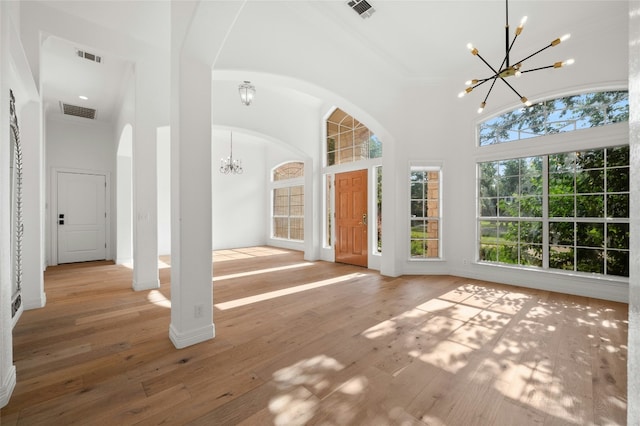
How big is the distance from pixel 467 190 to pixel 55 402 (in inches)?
220

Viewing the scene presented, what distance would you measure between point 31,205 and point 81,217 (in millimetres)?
3782

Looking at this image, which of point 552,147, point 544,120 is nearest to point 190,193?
point 552,147

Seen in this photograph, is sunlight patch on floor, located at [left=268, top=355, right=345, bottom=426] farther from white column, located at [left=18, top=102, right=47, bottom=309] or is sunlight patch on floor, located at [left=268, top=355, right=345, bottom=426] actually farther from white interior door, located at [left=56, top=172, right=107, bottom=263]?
white interior door, located at [left=56, top=172, right=107, bottom=263]

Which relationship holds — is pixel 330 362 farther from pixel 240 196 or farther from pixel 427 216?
pixel 240 196

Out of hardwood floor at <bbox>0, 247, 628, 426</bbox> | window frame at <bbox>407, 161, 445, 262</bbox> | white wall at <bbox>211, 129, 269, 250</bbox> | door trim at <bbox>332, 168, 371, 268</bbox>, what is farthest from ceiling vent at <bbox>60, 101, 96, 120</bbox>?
window frame at <bbox>407, 161, 445, 262</bbox>

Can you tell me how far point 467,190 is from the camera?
5.05 m

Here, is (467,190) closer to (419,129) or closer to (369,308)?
(419,129)

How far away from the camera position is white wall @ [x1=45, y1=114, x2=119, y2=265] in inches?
249

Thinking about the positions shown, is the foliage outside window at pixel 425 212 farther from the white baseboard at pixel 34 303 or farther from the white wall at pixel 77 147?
the white wall at pixel 77 147

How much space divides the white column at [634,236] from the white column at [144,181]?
16.3ft

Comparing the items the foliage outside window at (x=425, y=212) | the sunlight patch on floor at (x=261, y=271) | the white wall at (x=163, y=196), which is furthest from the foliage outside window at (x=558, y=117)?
the white wall at (x=163, y=196)

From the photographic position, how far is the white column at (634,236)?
51 centimetres

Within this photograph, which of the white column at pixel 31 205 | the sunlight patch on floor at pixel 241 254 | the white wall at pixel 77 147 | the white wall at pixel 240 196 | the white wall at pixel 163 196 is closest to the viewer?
the white column at pixel 31 205

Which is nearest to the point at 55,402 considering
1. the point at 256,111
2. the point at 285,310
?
the point at 285,310
